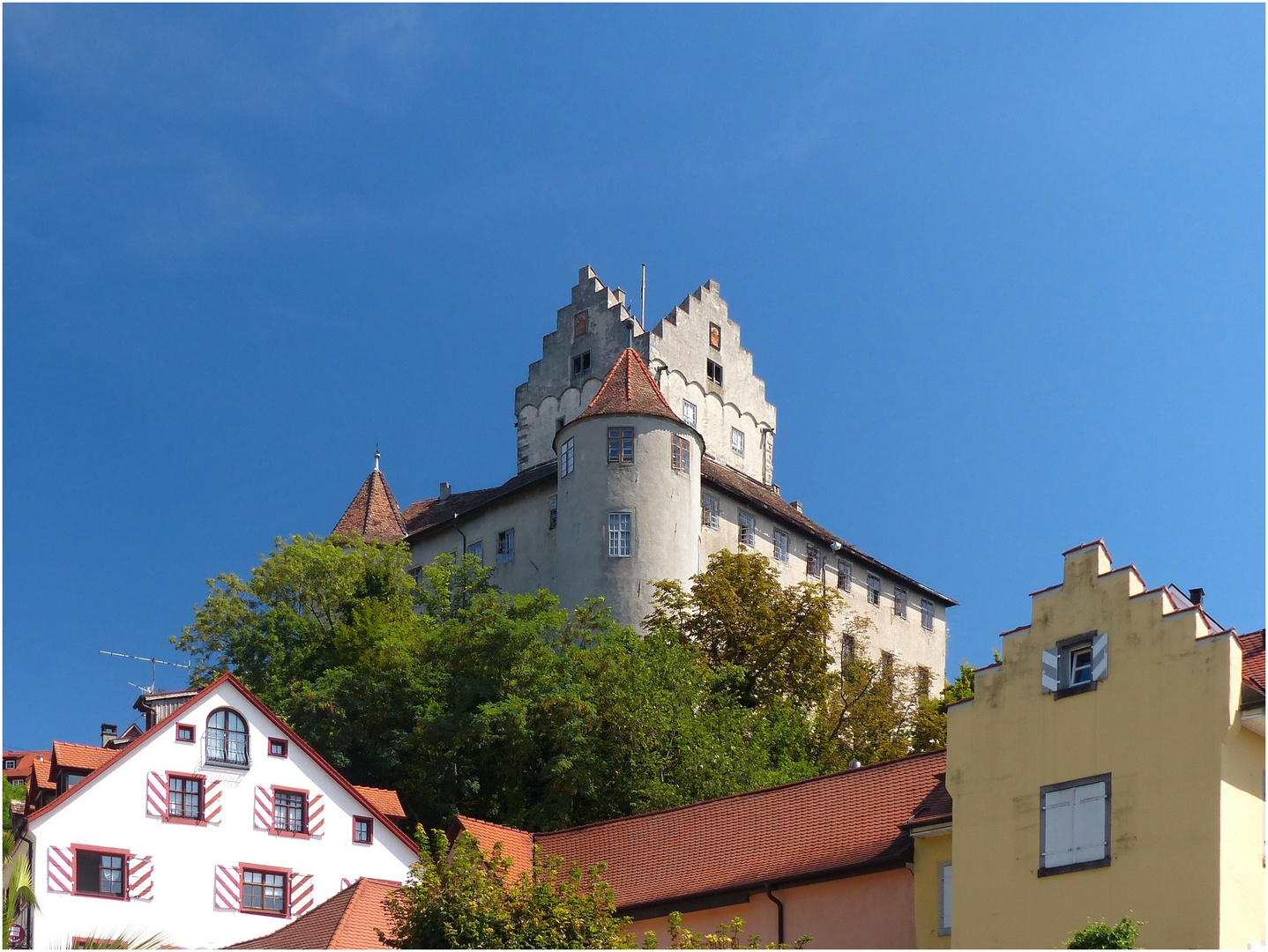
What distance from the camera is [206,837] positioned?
46.2m

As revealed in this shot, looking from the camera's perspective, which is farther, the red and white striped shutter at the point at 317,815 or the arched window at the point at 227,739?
the red and white striped shutter at the point at 317,815

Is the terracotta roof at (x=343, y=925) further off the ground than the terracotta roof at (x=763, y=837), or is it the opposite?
the terracotta roof at (x=763, y=837)

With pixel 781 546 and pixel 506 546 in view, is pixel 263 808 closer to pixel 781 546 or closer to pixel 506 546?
pixel 506 546

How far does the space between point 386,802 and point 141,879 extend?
7.83 meters

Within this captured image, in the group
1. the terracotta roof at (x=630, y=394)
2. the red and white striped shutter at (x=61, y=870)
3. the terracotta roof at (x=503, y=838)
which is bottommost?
the red and white striped shutter at (x=61, y=870)

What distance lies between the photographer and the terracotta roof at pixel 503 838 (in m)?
40.8

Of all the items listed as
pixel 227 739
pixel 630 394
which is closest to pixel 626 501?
pixel 630 394

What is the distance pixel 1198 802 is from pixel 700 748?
85.1 feet

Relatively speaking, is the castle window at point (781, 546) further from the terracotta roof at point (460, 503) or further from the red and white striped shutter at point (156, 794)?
the red and white striped shutter at point (156, 794)

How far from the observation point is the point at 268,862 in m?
46.8

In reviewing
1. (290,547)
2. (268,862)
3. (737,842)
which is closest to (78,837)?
(268,862)

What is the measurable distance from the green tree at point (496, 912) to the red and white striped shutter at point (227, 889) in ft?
51.0

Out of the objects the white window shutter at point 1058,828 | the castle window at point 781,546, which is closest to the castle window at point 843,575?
the castle window at point 781,546

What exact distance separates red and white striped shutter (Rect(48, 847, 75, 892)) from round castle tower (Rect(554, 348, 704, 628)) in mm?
28436
